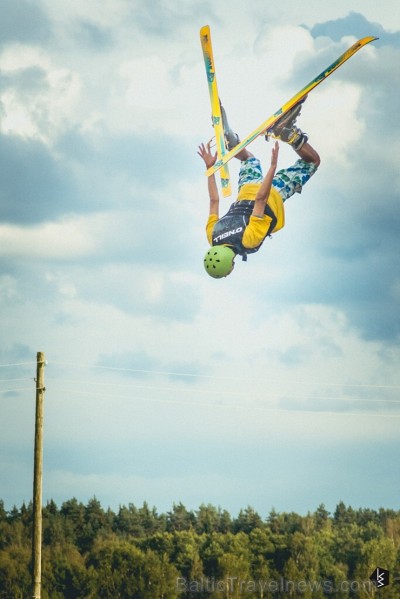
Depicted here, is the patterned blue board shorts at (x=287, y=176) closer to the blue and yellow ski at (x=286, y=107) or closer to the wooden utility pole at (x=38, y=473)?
the blue and yellow ski at (x=286, y=107)

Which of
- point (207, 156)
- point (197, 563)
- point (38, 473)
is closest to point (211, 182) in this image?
point (207, 156)

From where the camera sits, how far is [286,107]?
44.2 feet

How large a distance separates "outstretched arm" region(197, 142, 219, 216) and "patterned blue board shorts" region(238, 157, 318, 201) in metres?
0.39

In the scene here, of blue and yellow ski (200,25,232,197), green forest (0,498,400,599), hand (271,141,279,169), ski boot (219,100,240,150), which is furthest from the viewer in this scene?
→ green forest (0,498,400,599)

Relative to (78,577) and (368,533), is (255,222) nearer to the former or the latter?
(78,577)

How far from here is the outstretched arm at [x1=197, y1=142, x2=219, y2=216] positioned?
46.0 feet

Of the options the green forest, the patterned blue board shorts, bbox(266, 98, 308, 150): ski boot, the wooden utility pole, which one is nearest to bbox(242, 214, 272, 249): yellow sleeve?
the patterned blue board shorts

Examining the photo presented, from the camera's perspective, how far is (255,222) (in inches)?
530

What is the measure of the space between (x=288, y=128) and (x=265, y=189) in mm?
1010

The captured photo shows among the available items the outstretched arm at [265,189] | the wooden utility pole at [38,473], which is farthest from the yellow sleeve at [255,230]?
the wooden utility pole at [38,473]

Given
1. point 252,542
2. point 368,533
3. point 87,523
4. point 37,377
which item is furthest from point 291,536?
point 37,377

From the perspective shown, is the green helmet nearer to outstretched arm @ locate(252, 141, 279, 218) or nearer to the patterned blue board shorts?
outstretched arm @ locate(252, 141, 279, 218)

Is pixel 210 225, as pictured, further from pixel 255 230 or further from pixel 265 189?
pixel 265 189

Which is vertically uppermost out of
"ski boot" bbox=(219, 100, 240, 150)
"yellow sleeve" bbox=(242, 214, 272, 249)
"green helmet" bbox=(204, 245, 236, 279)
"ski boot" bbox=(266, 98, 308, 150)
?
"ski boot" bbox=(219, 100, 240, 150)
